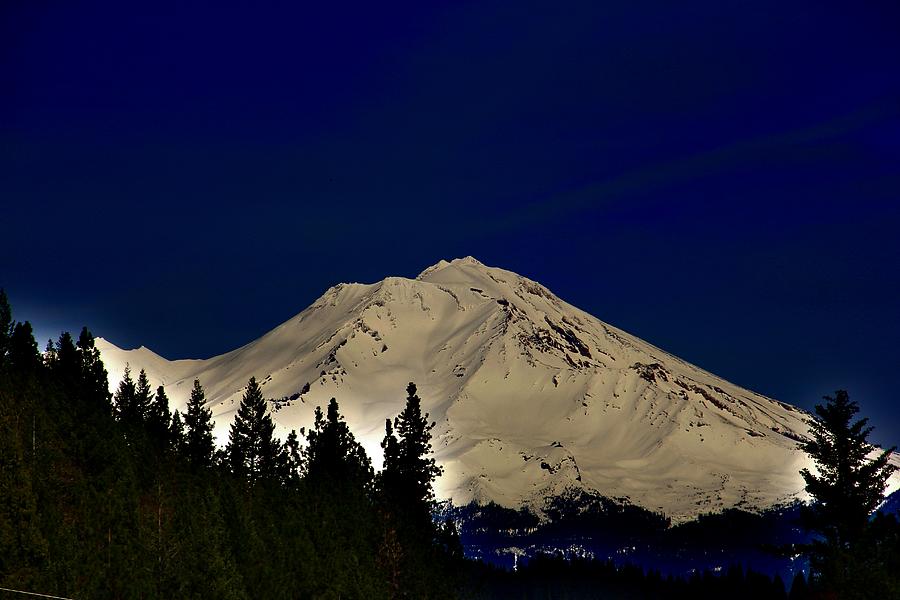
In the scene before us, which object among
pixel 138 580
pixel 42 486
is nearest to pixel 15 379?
pixel 42 486

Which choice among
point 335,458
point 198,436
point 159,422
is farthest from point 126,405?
point 335,458

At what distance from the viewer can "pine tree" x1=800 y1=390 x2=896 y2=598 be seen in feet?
266

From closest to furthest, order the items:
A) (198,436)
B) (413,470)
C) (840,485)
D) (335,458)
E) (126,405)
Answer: (840,485) → (413,470) → (335,458) → (198,436) → (126,405)

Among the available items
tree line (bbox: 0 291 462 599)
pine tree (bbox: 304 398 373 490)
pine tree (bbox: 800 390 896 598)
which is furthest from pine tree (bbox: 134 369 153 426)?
pine tree (bbox: 800 390 896 598)

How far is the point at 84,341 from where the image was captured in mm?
178875

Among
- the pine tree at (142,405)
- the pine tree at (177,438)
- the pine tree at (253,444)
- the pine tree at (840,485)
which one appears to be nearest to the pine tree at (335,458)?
the pine tree at (253,444)

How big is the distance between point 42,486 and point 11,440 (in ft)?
22.6

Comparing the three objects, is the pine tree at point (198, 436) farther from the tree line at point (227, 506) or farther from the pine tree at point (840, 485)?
the pine tree at point (840, 485)

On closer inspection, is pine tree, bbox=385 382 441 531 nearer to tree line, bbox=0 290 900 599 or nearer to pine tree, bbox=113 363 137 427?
tree line, bbox=0 290 900 599

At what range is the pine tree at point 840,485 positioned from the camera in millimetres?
81188

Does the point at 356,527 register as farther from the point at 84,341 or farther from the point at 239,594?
the point at 84,341

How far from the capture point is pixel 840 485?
81.7 metres

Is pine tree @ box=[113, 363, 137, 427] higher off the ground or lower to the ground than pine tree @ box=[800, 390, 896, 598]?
higher

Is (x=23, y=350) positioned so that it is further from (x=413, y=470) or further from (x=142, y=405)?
(x=413, y=470)
